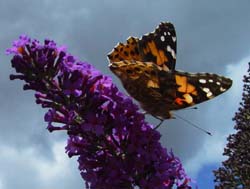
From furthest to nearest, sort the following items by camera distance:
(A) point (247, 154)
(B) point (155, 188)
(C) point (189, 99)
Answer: (A) point (247, 154), (C) point (189, 99), (B) point (155, 188)

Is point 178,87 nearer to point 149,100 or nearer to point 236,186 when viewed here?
point 149,100

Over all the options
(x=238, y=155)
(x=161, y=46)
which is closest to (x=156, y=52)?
(x=161, y=46)

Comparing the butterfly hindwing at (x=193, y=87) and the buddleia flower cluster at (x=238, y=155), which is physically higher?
the buddleia flower cluster at (x=238, y=155)

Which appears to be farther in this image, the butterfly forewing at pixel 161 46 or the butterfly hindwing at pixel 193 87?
the butterfly forewing at pixel 161 46

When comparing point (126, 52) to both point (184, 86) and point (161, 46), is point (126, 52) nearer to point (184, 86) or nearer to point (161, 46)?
point (161, 46)

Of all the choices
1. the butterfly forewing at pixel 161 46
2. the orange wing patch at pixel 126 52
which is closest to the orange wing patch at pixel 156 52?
the butterfly forewing at pixel 161 46

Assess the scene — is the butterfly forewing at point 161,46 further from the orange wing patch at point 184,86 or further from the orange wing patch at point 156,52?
the orange wing patch at point 184,86

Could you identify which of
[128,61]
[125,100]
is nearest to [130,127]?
[125,100]
